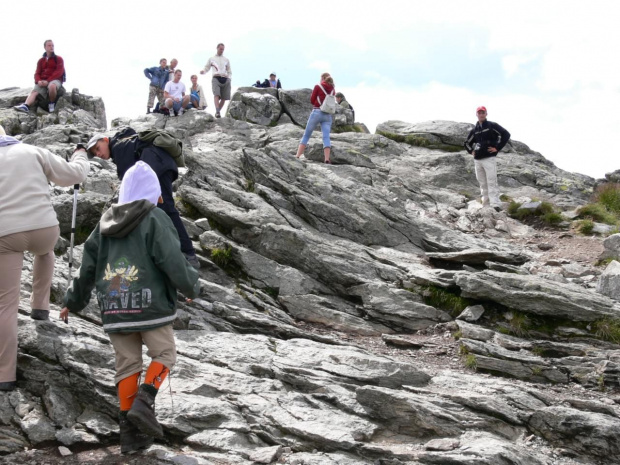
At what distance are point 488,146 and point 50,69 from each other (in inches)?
801

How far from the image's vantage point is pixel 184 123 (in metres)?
→ 28.0

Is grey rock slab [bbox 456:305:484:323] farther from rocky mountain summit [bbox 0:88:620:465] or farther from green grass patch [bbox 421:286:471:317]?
green grass patch [bbox 421:286:471:317]

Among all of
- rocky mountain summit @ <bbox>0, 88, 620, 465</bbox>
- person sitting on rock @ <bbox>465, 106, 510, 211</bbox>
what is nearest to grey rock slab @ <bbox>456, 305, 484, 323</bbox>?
rocky mountain summit @ <bbox>0, 88, 620, 465</bbox>

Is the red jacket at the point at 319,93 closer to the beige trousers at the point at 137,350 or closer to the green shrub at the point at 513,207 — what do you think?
the green shrub at the point at 513,207

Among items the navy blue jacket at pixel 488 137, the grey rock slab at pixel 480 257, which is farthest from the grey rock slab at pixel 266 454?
the navy blue jacket at pixel 488 137

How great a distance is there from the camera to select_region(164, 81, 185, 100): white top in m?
28.6

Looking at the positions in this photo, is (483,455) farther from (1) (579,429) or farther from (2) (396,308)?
(2) (396,308)

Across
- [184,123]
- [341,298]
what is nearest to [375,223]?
[341,298]

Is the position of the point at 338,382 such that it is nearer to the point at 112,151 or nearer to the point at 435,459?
the point at 435,459

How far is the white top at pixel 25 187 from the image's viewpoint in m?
6.84

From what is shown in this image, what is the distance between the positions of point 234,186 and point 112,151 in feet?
21.8

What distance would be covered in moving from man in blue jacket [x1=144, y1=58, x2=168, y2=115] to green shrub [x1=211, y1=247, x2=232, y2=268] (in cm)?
1892

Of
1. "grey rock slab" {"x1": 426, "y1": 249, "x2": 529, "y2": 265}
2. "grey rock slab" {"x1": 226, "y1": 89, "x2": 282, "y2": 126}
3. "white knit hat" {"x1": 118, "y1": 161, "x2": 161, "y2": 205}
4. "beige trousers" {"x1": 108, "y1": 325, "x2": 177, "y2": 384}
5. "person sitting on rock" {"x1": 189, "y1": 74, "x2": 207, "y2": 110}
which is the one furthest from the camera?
"grey rock slab" {"x1": 226, "y1": 89, "x2": 282, "y2": 126}

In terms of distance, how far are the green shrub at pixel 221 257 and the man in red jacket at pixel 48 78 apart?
1816cm
